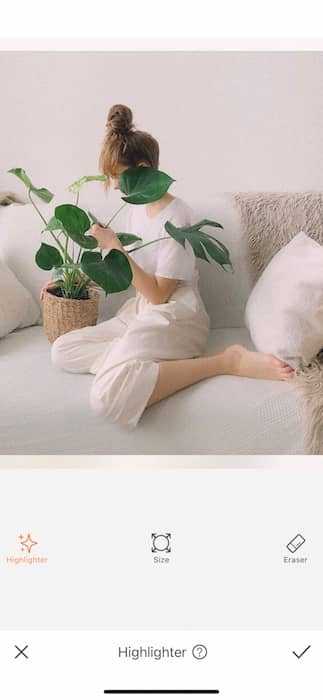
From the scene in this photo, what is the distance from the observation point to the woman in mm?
1124

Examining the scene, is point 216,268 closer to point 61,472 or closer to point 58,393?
point 58,393

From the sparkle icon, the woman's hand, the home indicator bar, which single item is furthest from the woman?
the home indicator bar

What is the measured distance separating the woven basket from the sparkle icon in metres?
0.49

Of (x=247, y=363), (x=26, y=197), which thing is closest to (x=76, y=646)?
(x=247, y=363)

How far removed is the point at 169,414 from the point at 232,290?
Result: 36cm

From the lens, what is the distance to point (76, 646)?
0.84 m

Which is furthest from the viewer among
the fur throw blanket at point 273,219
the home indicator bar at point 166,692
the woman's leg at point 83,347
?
the fur throw blanket at point 273,219

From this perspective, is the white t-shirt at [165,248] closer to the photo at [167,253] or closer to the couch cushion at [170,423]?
the photo at [167,253]

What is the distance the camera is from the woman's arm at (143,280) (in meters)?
1.18

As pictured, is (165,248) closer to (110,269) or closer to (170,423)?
(110,269)

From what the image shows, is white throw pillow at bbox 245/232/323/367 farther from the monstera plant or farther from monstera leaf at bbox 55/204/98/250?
monstera leaf at bbox 55/204/98/250

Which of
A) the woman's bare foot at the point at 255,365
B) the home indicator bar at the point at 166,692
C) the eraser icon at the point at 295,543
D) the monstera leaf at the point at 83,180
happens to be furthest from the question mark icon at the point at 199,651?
the monstera leaf at the point at 83,180

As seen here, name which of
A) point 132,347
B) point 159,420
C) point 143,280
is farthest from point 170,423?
point 143,280

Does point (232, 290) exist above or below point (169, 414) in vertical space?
above
